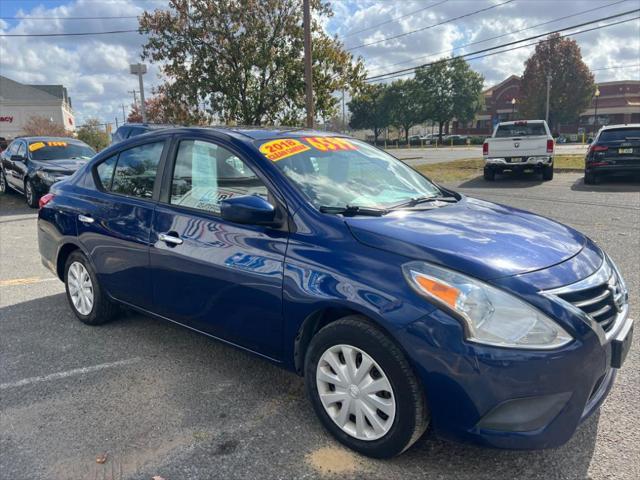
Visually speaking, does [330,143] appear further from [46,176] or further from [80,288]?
[46,176]

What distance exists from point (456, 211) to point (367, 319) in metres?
1.07

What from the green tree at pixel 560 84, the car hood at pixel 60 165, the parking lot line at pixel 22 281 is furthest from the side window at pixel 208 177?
the green tree at pixel 560 84

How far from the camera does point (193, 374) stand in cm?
346

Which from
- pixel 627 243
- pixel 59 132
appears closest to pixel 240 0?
pixel 627 243

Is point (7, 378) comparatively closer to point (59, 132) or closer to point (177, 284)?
point (177, 284)

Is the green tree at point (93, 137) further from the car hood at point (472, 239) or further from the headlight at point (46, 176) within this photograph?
the car hood at point (472, 239)

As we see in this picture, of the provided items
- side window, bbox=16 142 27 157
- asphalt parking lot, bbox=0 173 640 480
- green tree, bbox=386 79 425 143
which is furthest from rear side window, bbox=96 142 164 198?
green tree, bbox=386 79 425 143

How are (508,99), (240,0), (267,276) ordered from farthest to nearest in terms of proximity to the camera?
(508,99), (240,0), (267,276)

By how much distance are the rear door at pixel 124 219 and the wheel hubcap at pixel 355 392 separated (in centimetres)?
162

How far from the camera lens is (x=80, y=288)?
4363 mm

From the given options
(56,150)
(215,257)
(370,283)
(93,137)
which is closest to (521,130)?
(56,150)

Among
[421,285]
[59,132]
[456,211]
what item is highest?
[59,132]

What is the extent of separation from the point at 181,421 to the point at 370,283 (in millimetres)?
1420

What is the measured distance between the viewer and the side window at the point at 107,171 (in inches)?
163
